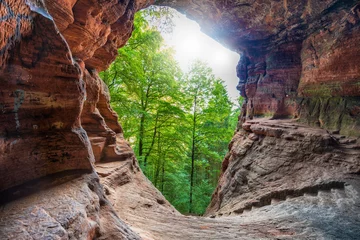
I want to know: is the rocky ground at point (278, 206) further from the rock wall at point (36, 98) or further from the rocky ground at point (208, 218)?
the rock wall at point (36, 98)

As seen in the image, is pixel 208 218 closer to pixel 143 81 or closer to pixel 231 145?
pixel 231 145

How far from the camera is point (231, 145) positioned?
41.4 feet

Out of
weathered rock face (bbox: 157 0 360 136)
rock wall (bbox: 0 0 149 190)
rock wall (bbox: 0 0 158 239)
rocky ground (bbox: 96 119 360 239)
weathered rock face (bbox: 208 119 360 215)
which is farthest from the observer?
weathered rock face (bbox: 157 0 360 136)

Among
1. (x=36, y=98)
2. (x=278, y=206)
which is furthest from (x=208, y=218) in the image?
(x=36, y=98)

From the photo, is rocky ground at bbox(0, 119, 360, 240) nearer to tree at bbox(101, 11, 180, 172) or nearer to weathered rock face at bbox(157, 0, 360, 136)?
weathered rock face at bbox(157, 0, 360, 136)

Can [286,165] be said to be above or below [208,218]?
above

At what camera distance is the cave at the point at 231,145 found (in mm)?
2307

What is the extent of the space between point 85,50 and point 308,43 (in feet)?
35.8

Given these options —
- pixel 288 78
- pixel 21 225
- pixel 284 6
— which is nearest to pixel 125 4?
pixel 21 225

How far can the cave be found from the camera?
2.31 m

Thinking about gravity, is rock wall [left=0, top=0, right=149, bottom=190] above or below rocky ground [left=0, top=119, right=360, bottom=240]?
above

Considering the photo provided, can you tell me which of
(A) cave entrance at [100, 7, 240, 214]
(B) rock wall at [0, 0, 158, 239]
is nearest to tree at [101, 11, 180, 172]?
(A) cave entrance at [100, 7, 240, 214]

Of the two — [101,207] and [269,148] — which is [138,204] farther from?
[269,148]

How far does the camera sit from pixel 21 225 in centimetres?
177
